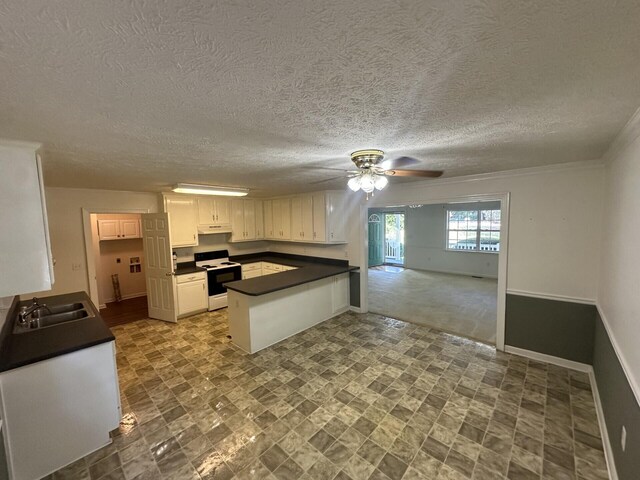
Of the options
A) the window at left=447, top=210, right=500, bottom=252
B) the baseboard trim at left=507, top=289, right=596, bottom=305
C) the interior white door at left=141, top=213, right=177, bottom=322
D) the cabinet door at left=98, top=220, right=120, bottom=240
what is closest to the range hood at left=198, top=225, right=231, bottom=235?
the interior white door at left=141, top=213, right=177, bottom=322

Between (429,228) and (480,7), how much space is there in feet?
29.0

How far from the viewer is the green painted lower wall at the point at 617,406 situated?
5.08ft

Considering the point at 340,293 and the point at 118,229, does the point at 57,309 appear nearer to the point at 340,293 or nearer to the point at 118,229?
the point at 118,229

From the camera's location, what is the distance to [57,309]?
3072 mm

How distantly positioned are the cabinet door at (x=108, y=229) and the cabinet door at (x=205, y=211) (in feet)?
7.32

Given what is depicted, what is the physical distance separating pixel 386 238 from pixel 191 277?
773 centimetres

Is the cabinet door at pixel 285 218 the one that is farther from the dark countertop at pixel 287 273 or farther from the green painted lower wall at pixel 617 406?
the green painted lower wall at pixel 617 406

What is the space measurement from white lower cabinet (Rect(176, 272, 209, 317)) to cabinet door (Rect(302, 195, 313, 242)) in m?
2.08

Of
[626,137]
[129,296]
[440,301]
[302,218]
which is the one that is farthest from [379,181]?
[129,296]

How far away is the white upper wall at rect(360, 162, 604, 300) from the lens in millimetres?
2979

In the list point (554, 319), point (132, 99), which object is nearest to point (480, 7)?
point (132, 99)

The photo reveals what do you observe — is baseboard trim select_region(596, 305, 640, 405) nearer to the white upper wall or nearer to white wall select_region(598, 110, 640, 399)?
white wall select_region(598, 110, 640, 399)

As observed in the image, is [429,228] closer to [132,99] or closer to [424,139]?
[424,139]

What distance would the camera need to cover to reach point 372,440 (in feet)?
7.17
